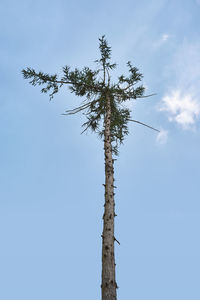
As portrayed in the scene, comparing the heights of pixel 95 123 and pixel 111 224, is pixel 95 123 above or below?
above

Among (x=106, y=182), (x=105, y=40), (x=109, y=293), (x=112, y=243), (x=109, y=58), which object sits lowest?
(x=109, y=293)

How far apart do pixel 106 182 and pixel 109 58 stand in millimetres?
7170

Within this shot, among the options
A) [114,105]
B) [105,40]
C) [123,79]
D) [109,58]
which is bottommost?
[114,105]

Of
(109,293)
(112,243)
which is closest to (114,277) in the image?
(109,293)

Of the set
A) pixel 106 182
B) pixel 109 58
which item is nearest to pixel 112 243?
pixel 106 182

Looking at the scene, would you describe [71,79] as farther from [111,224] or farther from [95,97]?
[111,224]

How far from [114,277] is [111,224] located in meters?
1.39

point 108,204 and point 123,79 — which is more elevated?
point 123,79

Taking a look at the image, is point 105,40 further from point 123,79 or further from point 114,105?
point 114,105

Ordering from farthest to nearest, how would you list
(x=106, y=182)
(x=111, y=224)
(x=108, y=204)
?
(x=106, y=182)
(x=108, y=204)
(x=111, y=224)

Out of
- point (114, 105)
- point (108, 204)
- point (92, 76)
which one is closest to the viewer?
point (108, 204)

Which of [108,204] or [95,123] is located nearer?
[108,204]

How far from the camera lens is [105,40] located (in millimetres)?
11062

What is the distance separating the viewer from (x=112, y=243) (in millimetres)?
5625
